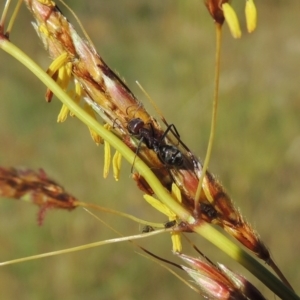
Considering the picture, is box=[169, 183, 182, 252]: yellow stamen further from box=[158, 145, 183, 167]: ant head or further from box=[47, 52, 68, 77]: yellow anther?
box=[47, 52, 68, 77]: yellow anther

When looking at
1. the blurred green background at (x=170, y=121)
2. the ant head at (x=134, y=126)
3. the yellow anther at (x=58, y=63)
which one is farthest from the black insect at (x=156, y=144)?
the blurred green background at (x=170, y=121)

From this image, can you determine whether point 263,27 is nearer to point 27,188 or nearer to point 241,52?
point 241,52

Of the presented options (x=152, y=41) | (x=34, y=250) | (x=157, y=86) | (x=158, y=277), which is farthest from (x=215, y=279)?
→ (x=152, y=41)

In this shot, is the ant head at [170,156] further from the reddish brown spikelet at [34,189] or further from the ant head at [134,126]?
the reddish brown spikelet at [34,189]

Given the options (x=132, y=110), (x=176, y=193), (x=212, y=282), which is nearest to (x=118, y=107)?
(x=132, y=110)

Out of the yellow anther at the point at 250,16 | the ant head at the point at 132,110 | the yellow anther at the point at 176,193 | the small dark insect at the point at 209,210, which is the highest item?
the yellow anther at the point at 250,16

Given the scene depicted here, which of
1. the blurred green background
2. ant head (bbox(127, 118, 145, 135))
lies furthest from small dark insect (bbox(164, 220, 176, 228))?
the blurred green background
